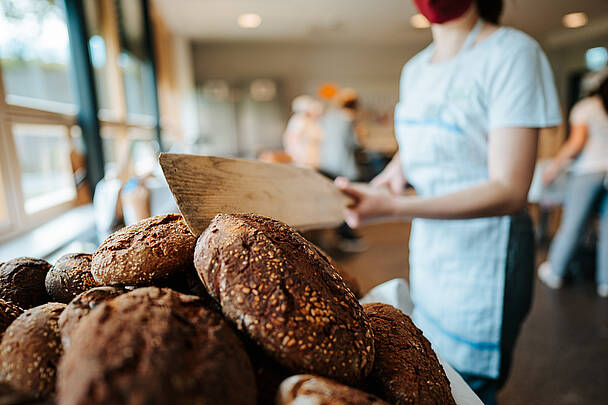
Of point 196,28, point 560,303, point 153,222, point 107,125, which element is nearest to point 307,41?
point 196,28

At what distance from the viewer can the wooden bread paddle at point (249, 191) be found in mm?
540

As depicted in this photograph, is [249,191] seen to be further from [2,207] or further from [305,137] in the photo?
[305,137]

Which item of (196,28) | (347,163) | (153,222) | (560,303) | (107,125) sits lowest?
(560,303)

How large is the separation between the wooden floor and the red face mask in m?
0.87

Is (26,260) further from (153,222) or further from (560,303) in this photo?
(560,303)

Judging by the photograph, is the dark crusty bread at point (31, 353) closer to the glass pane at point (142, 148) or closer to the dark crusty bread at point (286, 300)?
the dark crusty bread at point (286, 300)

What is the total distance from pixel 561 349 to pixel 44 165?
3437mm

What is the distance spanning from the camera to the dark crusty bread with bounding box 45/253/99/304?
1.69 feet

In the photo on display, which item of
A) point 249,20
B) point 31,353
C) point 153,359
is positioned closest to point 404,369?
point 153,359

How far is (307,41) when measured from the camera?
8203 mm

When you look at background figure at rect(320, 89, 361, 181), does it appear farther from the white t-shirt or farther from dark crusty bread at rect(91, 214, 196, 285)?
dark crusty bread at rect(91, 214, 196, 285)

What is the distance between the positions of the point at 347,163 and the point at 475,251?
3.10m

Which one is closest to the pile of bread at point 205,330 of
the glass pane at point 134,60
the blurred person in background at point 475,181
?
the blurred person in background at point 475,181

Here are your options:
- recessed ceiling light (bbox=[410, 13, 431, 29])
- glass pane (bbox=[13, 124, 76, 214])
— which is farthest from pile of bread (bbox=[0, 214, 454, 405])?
recessed ceiling light (bbox=[410, 13, 431, 29])
